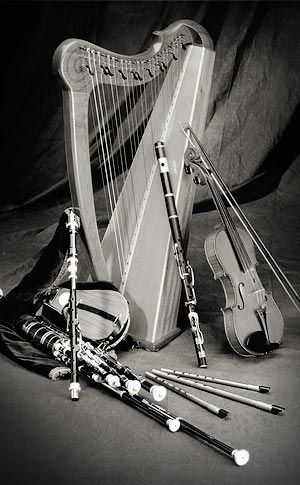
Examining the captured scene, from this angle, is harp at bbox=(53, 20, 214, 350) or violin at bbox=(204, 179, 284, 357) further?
violin at bbox=(204, 179, 284, 357)

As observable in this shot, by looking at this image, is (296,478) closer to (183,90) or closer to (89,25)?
(183,90)

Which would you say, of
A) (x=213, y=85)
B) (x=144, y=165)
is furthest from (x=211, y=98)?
(x=144, y=165)

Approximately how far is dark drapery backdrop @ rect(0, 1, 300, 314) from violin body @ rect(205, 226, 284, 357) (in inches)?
59.2

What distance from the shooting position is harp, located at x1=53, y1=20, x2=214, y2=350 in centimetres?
227

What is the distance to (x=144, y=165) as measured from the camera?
110 inches

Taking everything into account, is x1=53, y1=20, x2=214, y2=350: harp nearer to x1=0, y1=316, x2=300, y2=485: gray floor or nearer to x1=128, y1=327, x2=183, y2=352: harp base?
x1=128, y1=327, x2=183, y2=352: harp base

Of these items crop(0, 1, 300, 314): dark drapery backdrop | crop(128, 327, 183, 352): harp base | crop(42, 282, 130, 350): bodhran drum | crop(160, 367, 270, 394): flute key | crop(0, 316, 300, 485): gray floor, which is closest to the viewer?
crop(0, 316, 300, 485): gray floor

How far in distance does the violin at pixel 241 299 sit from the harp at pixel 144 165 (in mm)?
237

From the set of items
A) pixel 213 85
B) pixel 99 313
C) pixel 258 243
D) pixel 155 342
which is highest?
pixel 213 85

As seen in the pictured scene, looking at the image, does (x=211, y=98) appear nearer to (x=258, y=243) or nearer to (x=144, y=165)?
(x=144, y=165)

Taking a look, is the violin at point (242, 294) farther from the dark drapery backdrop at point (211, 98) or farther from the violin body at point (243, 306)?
the dark drapery backdrop at point (211, 98)

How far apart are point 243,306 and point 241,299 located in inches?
1.0

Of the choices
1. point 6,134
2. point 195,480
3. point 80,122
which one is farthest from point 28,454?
point 6,134

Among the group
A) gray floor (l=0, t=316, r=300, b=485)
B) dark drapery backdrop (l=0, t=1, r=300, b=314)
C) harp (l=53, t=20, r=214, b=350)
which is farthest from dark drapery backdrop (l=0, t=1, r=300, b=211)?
gray floor (l=0, t=316, r=300, b=485)
